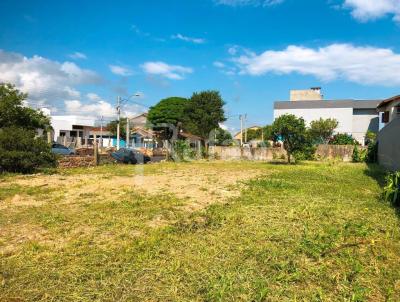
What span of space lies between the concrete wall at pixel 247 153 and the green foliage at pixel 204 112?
713cm

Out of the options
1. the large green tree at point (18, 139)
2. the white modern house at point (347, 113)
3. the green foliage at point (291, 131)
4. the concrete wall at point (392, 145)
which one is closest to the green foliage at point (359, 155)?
the green foliage at point (291, 131)

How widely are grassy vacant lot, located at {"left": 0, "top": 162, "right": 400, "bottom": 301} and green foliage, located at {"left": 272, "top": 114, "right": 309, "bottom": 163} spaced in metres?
12.4

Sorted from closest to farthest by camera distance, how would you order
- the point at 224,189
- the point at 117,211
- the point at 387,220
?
the point at 387,220 → the point at 117,211 → the point at 224,189


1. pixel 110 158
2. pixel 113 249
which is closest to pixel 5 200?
pixel 113 249

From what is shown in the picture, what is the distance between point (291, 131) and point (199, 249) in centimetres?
1652

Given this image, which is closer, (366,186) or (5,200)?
(5,200)

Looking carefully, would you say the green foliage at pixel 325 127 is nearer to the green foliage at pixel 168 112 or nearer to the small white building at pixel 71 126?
the green foliage at pixel 168 112

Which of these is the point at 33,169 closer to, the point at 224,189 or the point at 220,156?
the point at 224,189

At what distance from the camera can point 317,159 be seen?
80.7 ft

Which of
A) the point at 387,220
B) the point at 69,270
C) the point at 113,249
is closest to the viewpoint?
the point at 69,270

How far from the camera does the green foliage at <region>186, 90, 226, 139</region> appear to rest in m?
33.8

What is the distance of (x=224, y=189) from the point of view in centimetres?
872

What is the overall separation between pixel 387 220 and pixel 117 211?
15.5 ft

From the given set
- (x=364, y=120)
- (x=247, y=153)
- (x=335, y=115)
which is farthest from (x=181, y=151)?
(x=364, y=120)
